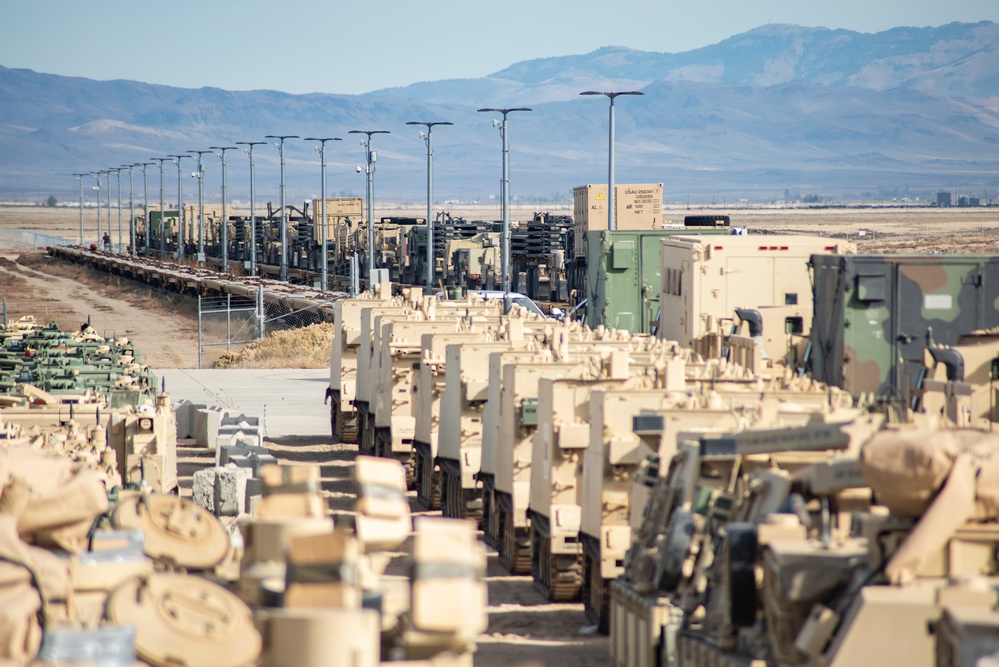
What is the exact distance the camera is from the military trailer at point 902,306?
19.5m

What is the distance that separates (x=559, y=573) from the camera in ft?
52.5

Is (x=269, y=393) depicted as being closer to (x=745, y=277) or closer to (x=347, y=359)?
(x=347, y=359)

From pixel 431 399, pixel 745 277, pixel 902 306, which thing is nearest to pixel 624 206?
pixel 745 277

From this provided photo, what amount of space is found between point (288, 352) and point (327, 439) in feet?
47.8

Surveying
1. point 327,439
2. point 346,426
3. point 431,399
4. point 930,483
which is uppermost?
point 930,483

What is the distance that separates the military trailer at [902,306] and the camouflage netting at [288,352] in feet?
82.2

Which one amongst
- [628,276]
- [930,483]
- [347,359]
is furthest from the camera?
[628,276]

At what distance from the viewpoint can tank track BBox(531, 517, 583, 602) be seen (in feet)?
52.5

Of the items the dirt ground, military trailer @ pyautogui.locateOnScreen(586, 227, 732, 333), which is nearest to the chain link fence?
the dirt ground

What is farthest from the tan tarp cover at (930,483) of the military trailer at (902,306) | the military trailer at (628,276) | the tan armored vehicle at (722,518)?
the military trailer at (628,276)

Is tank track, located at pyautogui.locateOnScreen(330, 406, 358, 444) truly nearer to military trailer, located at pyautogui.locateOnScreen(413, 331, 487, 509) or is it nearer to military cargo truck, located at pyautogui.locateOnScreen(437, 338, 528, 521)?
military trailer, located at pyautogui.locateOnScreen(413, 331, 487, 509)

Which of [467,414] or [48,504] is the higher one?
[48,504]

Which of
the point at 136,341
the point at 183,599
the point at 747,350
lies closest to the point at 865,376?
the point at 747,350

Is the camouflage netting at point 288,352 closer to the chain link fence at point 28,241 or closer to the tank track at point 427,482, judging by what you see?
the tank track at point 427,482
